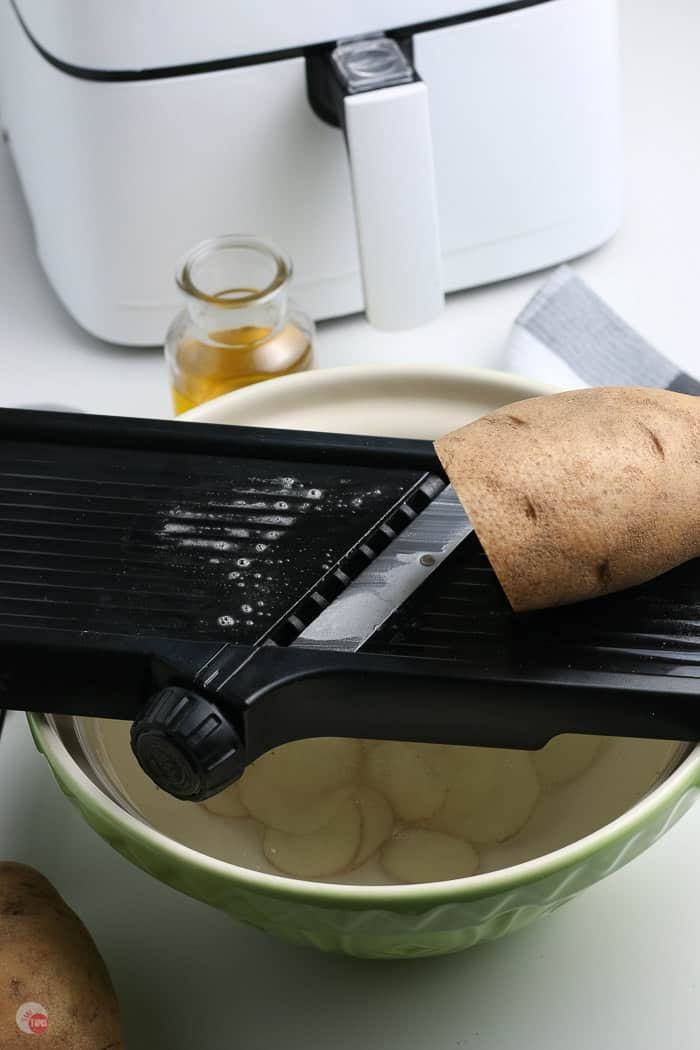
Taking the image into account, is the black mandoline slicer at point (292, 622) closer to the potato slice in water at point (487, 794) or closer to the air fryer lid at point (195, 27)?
the potato slice in water at point (487, 794)

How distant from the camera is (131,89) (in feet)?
2.51

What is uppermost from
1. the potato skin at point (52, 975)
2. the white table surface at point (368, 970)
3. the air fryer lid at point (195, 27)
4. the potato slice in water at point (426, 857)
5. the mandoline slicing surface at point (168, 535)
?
the air fryer lid at point (195, 27)

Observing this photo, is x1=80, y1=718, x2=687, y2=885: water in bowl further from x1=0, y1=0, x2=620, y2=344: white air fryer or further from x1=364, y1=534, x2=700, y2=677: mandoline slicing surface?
x1=0, y1=0, x2=620, y2=344: white air fryer

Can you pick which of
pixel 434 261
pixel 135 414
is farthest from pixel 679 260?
pixel 135 414

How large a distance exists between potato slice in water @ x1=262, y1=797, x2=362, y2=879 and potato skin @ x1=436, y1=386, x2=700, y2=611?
0.14 metres

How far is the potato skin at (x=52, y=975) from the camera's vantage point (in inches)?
19.5

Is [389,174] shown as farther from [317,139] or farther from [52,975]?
[52,975]

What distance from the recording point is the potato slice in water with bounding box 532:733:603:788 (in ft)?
1.94

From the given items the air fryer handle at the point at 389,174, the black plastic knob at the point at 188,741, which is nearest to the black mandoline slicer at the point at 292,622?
the black plastic knob at the point at 188,741

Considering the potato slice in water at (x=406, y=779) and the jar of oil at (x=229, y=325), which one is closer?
the potato slice in water at (x=406, y=779)

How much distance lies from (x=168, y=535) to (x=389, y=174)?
29 centimetres

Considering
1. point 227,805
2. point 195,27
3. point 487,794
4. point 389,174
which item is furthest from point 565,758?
point 195,27

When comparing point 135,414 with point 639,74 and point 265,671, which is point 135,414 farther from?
point 639,74

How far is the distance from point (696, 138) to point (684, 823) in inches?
24.7
